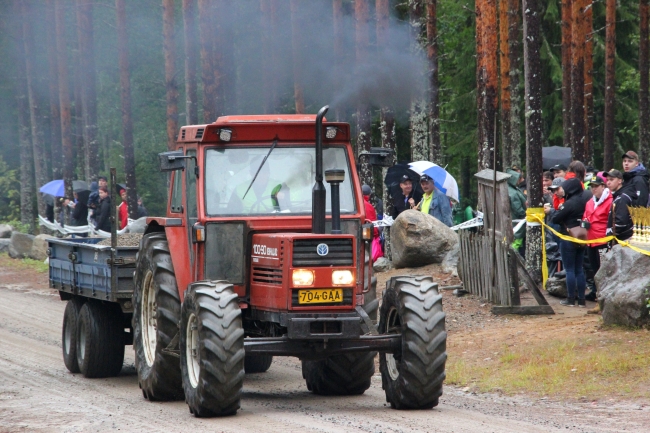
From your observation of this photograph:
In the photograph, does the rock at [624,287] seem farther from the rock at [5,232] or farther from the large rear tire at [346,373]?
the rock at [5,232]

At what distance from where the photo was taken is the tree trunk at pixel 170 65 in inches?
1244

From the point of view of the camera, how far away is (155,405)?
991 cm

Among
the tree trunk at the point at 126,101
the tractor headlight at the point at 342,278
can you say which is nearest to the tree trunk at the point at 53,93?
the tree trunk at the point at 126,101

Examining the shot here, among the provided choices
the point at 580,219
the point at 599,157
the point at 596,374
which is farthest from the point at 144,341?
the point at 599,157

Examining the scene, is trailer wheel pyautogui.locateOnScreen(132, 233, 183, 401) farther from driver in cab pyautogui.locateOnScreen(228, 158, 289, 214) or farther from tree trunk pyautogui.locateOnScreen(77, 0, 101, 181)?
tree trunk pyautogui.locateOnScreen(77, 0, 101, 181)

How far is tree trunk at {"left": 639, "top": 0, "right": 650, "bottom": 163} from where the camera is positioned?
1228 inches

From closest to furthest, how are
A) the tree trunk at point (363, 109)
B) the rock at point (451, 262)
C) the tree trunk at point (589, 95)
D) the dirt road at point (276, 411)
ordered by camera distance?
1. the dirt road at point (276, 411)
2. the rock at point (451, 262)
3. the tree trunk at point (363, 109)
4. the tree trunk at point (589, 95)

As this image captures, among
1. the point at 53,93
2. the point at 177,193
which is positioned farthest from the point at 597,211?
the point at 53,93

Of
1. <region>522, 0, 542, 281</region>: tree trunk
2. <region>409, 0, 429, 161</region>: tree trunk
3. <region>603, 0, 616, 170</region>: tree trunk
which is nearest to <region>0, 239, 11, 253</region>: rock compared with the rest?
<region>409, 0, 429, 161</region>: tree trunk

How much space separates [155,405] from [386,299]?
2.37 meters

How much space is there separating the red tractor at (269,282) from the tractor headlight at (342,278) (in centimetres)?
1

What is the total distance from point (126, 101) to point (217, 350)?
29682 mm

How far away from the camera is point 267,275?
9.29m

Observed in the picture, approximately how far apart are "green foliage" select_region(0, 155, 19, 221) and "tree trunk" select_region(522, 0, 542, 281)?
37.5 m
